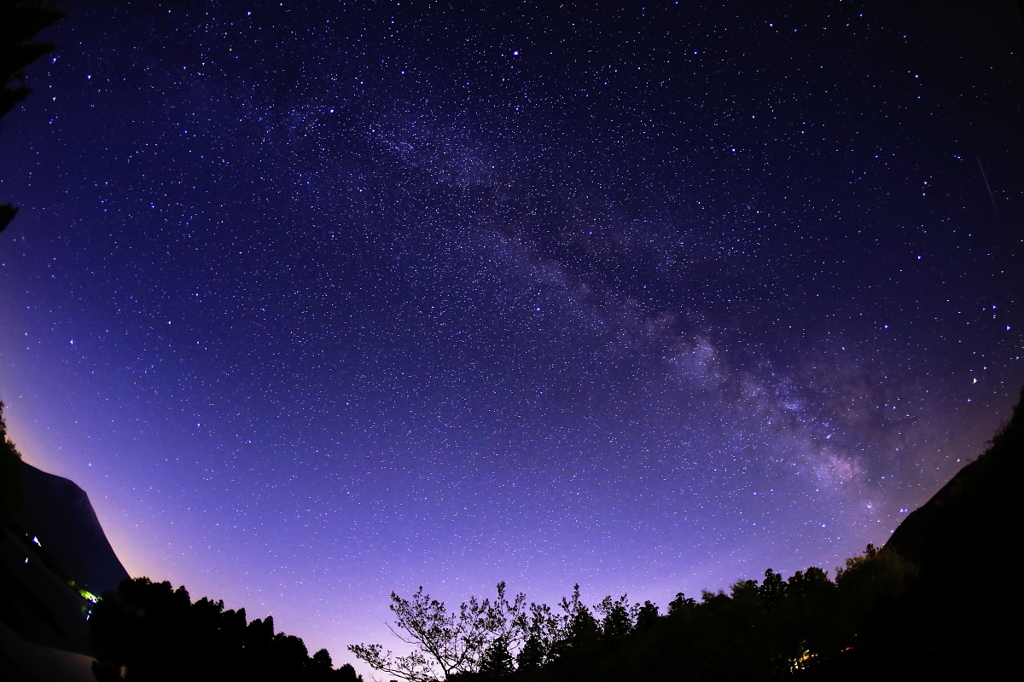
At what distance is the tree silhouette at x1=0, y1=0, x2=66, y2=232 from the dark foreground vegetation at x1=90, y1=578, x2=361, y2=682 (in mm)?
24621

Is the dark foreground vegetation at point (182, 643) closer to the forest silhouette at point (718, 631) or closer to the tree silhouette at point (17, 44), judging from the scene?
the forest silhouette at point (718, 631)

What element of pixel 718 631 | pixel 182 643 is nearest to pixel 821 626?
pixel 718 631

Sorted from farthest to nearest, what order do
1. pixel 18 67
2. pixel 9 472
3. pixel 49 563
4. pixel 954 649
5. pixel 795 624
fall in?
pixel 49 563 < pixel 9 472 < pixel 795 624 < pixel 954 649 < pixel 18 67

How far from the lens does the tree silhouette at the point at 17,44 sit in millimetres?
9039

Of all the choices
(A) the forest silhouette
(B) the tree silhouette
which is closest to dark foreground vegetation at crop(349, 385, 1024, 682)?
(A) the forest silhouette

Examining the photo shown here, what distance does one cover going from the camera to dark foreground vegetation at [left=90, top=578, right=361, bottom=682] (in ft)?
82.7

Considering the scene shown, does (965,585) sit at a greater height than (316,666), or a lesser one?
greater

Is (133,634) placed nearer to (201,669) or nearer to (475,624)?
(201,669)

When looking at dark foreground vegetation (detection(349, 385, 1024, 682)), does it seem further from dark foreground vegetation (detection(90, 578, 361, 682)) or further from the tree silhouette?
the tree silhouette

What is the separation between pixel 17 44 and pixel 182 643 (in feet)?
87.8

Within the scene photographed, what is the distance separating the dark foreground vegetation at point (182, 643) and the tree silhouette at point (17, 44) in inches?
969

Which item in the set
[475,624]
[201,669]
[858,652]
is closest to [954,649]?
[858,652]

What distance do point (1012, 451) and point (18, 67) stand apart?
34.7 metres

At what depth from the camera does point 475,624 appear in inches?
1107
